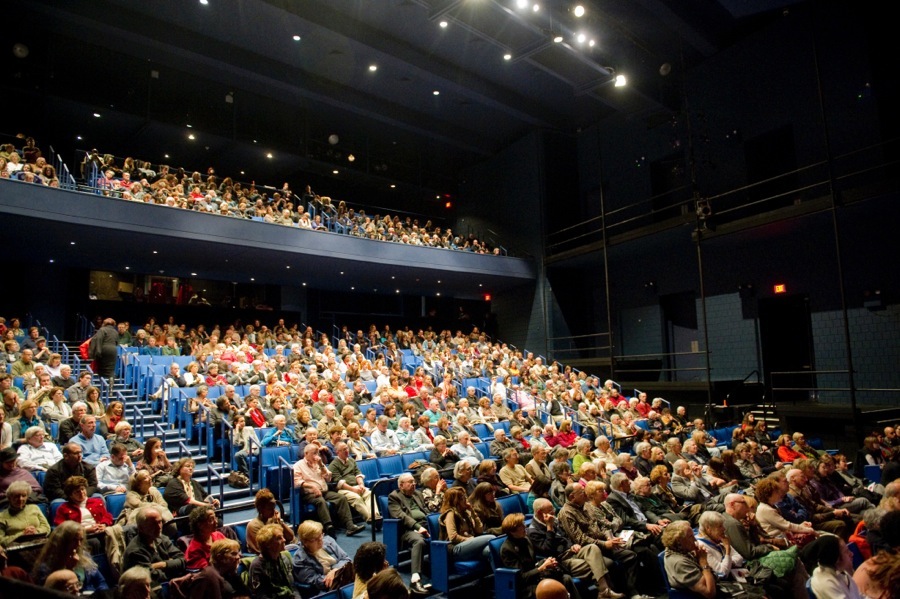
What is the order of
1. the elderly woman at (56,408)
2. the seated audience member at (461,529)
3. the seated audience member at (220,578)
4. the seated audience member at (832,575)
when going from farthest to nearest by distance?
the elderly woman at (56,408) < the seated audience member at (461,529) < the seated audience member at (832,575) < the seated audience member at (220,578)

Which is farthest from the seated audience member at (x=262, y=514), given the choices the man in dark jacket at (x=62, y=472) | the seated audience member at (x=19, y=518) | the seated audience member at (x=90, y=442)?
the seated audience member at (x=90, y=442)

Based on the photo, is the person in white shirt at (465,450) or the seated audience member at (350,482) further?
the person in white shirt at (465,450)

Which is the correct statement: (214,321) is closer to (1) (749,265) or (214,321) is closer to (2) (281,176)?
(2) (281,176)

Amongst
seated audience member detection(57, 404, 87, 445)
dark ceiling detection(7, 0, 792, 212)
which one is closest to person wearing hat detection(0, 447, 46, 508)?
seated audience member detection(57, 404, 87, 445)

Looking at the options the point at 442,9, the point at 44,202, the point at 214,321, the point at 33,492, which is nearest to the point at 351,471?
the point at 33,492

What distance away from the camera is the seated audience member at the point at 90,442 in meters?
5.85

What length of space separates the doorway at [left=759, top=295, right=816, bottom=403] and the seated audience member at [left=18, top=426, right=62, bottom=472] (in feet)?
41.8

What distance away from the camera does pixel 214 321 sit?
15.2m

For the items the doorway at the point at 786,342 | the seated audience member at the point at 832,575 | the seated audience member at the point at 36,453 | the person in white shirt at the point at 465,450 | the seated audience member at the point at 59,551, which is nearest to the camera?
the seated audience member at the point at 59,551

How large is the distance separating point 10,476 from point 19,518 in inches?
35.0

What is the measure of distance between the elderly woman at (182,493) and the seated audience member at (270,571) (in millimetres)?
1316

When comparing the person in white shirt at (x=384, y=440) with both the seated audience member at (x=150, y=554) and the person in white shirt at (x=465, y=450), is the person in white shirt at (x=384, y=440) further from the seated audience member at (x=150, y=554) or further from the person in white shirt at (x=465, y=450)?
the seated audience member at (x=150, y=554)

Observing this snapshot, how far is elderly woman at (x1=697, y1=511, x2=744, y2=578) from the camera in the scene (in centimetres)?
419

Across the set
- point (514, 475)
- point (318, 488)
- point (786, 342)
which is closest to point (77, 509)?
point (318, 488)
